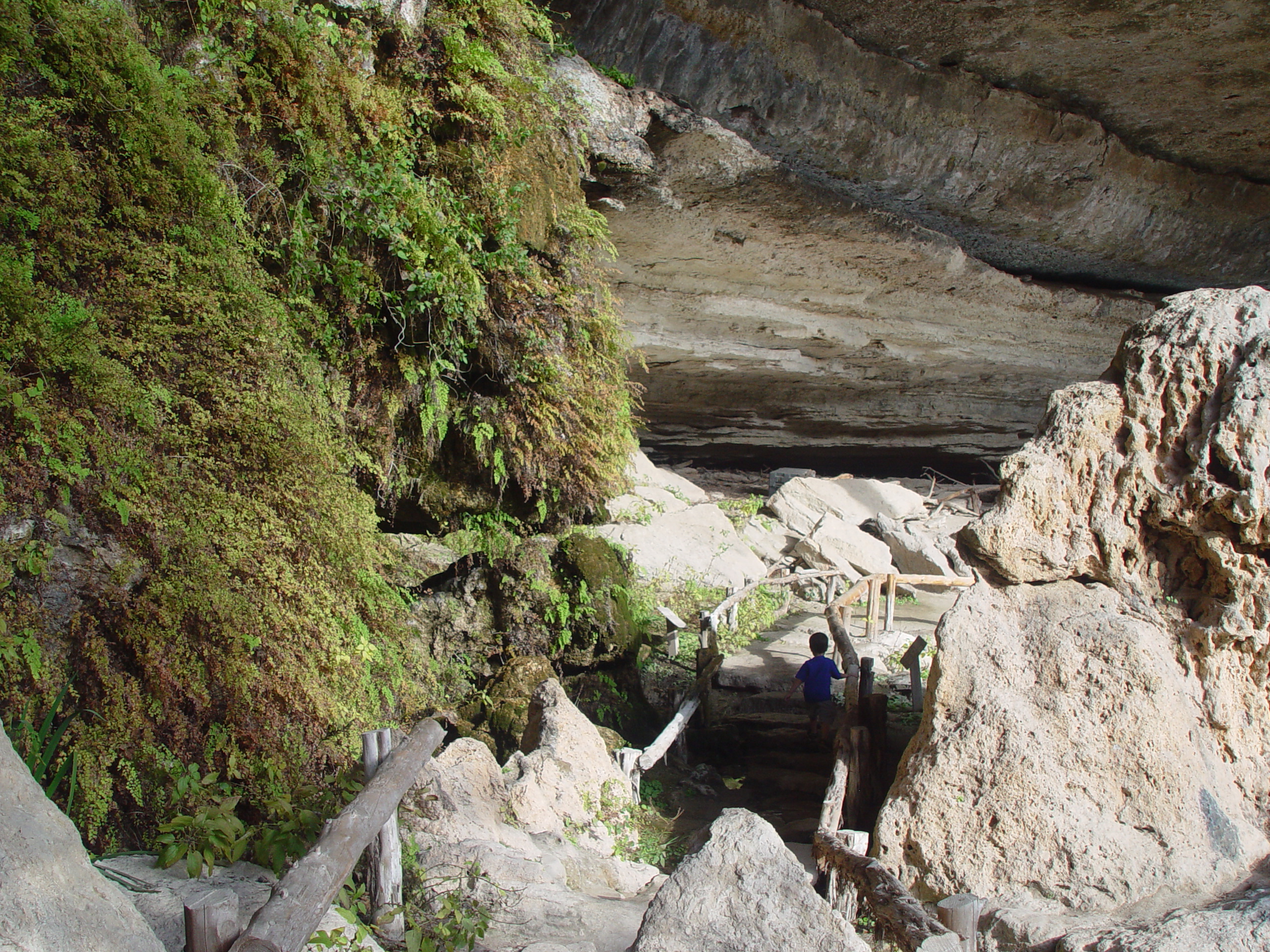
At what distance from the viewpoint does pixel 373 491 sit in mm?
6113

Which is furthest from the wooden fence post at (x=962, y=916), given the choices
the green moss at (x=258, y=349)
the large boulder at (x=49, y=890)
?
the green moss at (x=258, y=349)

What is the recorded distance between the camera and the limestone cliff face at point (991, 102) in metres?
6.57

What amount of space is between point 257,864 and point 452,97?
506 centimetres

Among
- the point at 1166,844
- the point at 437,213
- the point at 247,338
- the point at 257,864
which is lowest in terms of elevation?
the point at 257,864

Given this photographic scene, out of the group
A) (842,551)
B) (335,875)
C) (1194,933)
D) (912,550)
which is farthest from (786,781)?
(912,550)

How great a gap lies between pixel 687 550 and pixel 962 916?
26.9ft

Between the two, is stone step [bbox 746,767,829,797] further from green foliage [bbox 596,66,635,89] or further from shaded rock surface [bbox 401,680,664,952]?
green foliage [bbox 596,66,635,89]

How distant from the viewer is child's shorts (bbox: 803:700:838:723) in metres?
6.87

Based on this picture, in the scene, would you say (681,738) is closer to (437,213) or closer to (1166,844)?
(1166,844)

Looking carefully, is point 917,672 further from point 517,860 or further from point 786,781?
point 517,860

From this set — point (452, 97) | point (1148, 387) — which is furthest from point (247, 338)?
Result: point (1148, 387)

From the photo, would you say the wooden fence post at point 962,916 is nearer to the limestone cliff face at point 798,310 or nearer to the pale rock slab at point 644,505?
the limestone cliff face at point 798,310

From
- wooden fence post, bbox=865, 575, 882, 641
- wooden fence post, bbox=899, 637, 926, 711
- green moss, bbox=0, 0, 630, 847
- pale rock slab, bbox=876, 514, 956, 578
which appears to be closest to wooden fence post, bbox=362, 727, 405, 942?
green moss, bbox=0, 0, 630, 847

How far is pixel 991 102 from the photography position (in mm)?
7590
